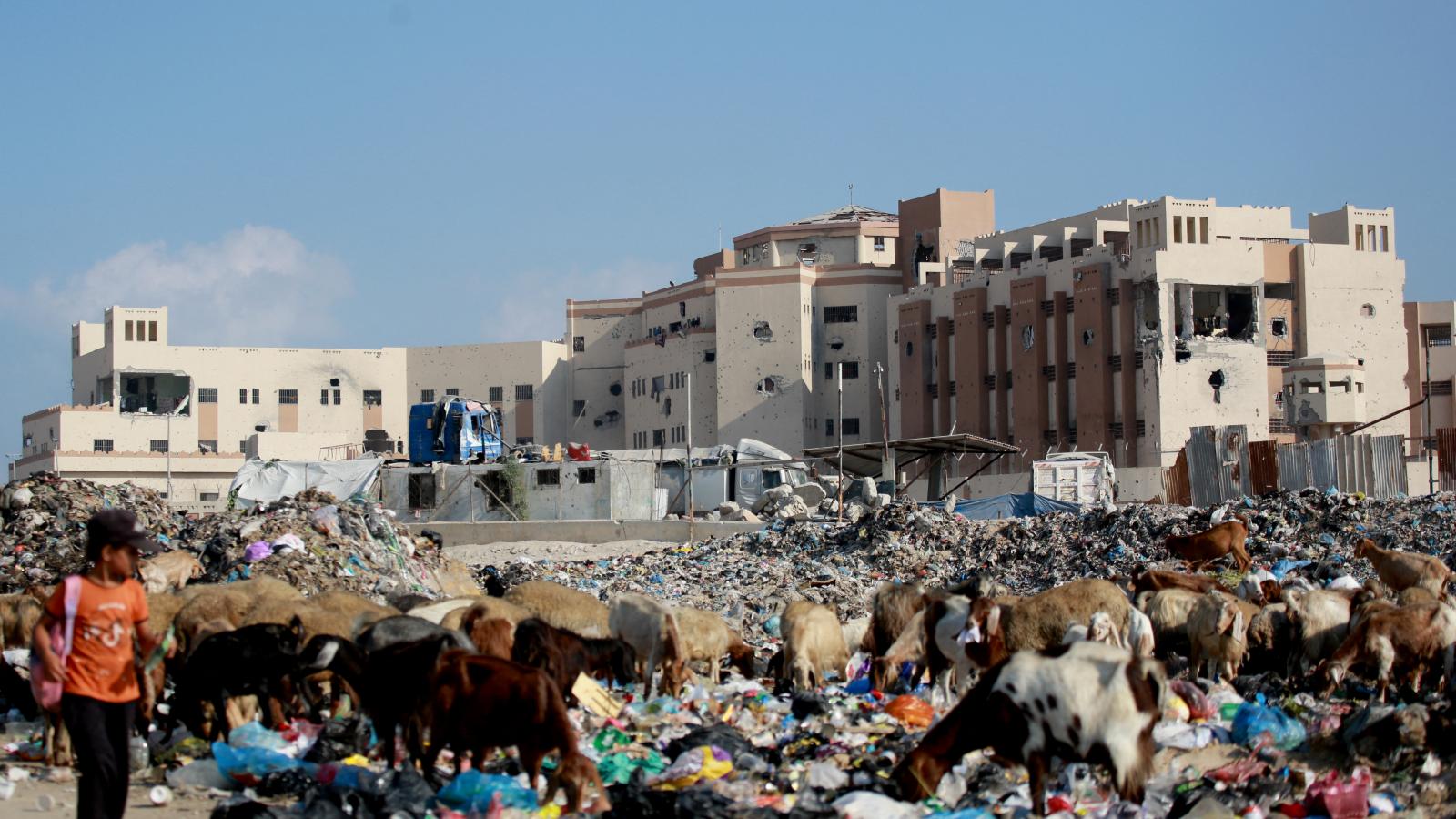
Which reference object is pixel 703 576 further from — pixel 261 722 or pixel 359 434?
pixel 359 434

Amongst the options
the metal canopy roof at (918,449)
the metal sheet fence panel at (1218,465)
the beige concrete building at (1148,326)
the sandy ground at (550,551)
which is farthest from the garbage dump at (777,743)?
the beige concrete building at (1148,326)

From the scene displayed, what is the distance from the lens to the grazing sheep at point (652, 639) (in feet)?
44.4

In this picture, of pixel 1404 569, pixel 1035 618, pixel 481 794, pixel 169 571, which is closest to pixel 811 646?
pixel 1035 618

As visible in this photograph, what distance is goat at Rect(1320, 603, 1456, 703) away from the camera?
12.5 metres

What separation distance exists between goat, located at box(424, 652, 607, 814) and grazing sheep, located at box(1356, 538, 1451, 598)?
38.8 ft

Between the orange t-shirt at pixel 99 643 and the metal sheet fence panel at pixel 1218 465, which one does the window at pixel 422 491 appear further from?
the orange t-shirt at pixel 99 643

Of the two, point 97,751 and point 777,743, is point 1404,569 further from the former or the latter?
point 97,751

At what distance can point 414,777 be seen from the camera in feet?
31.3

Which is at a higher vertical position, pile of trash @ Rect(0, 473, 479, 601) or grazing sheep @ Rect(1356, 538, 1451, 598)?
pile of trash @ Rect(0, 473, 479, 601)

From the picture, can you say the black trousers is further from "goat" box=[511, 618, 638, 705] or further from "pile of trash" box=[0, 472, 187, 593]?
"pile of trash" box=[0, 472, 187, 593]

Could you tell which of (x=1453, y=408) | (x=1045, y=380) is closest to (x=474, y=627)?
(x=1045, y=380)

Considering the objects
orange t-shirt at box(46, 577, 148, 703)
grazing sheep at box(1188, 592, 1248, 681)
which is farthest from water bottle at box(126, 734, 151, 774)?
grazing sheep at box(1188, 592, 1248, 681)

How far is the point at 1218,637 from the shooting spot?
1361cm

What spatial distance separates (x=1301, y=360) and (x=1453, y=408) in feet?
52.0
